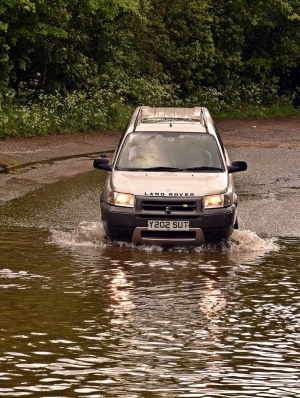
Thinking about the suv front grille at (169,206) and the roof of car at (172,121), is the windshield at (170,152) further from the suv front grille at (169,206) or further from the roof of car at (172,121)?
the suv front grille at (169,206)

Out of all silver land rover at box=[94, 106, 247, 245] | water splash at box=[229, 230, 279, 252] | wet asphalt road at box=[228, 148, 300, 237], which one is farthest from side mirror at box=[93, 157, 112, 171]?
wet asphalt road at box=[228, 148, 300, 237]

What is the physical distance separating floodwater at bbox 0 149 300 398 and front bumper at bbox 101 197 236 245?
171mm

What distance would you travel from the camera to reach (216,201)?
42.6 ft

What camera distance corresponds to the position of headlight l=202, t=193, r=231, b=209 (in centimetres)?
1295

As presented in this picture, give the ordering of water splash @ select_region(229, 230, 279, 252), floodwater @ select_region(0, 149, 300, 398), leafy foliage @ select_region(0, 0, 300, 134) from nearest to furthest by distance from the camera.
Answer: floodwater @ select_region(0, 149, 300, 398), water splash @ select_region(229, 230, 279, 252), leafy foliage @ select_region(0, 0, 300, 134)

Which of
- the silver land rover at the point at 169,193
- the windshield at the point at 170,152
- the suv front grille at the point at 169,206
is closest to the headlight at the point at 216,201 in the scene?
the silver land rover at the point at 169,193

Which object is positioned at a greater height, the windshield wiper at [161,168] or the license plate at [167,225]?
the windshield wiper at [161,168]

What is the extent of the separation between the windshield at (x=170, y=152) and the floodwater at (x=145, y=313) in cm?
98

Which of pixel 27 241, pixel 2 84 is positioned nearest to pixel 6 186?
pixel 27 241

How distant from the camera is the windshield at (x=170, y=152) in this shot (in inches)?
544

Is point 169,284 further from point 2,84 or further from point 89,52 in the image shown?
point 89,52

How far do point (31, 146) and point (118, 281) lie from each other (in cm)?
1572

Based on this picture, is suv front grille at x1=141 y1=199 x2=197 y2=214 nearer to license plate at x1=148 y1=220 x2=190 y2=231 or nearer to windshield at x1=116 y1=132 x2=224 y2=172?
license plate at x1=148 y1=220 x2=190 y2=231

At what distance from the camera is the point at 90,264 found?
11930mm
